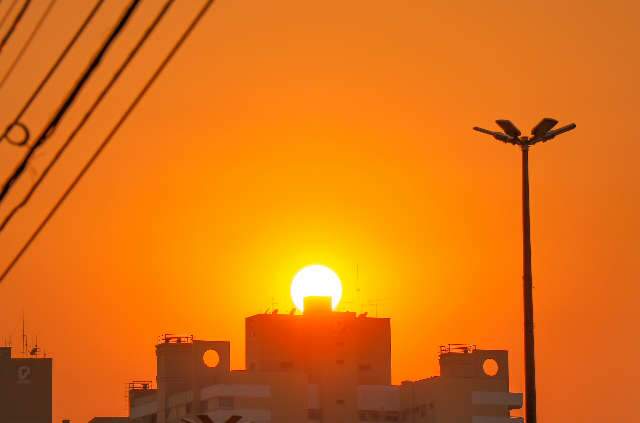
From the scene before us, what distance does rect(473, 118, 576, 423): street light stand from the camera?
52.6 meters

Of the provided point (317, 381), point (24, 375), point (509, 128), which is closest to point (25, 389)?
point (24, 375)

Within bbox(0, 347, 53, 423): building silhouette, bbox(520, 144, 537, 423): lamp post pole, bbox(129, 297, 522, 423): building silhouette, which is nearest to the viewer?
bbox(520, 144, 537, 423): lamp post pole

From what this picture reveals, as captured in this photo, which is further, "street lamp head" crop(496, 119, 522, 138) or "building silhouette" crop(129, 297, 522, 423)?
"building silhouette" crop(129, 297, 522, 423)

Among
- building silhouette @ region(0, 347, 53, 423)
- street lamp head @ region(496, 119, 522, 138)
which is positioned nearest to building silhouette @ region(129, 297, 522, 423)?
building silhouette @ region(0, 347, 53, 423)

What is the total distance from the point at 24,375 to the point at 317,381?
2717 cm

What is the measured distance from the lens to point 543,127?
56.4m

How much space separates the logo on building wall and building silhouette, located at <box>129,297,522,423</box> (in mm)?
9744

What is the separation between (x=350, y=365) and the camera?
547 ft

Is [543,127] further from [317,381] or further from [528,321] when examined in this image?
[317,381]

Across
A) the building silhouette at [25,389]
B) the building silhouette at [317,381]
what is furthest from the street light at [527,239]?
the building silhouette at [25,389]

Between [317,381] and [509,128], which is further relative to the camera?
[317,381]

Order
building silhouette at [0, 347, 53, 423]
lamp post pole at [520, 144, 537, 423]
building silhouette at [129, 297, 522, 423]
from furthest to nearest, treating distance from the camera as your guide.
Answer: building silhouette at [0, 347, 53, 423] < building silhouette at [129, 297, 522, 423] < lamp post pole at [520, 144, 537, 423]

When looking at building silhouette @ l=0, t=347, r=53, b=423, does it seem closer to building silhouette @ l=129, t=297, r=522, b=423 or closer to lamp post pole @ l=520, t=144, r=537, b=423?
building silhouette @ l=129, t=297, r=522, b=423

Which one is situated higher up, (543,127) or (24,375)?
(543,127)
